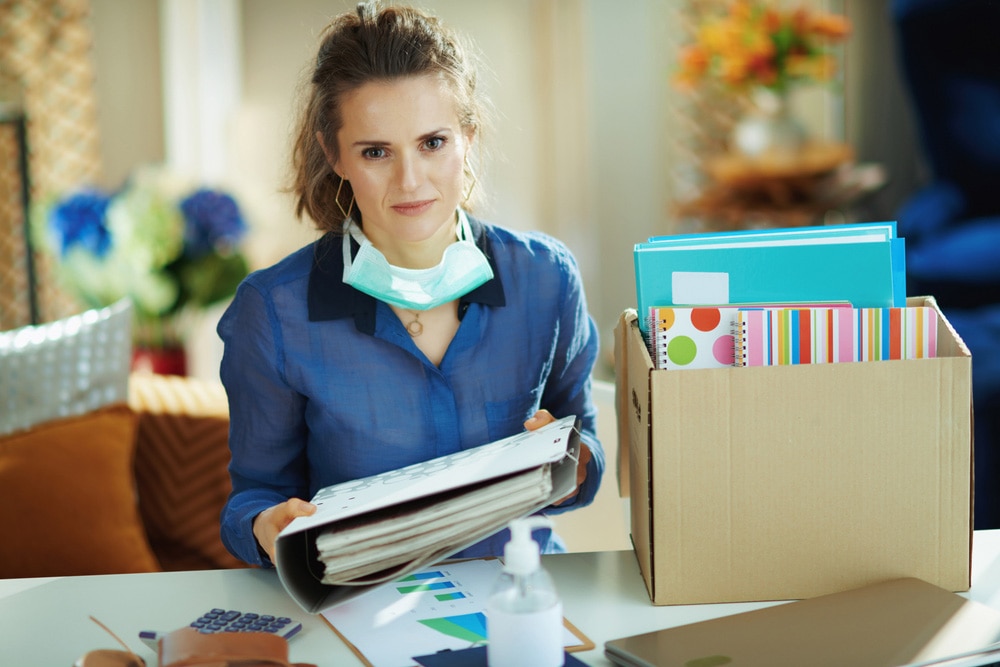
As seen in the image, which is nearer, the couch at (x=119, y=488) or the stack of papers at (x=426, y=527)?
the stack of papers at (x=426, y=527)

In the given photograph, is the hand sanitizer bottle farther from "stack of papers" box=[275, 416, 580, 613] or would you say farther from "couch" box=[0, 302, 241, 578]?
"couch" box=[0, 302, 241, 578]

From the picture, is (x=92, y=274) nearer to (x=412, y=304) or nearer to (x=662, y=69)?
(x=412, y=304)

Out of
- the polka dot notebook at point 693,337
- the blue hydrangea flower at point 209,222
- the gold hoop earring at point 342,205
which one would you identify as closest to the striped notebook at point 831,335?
the polka dot notebook at point 693,337

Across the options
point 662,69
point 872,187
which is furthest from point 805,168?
point 662,69

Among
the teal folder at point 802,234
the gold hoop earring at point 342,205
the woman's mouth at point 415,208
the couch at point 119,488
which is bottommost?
the couch at point 119,488

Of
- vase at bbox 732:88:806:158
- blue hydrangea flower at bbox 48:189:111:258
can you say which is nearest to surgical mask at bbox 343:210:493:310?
blue hydrangea flower at bbox 48:189:111:258

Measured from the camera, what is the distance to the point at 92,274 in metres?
2.43

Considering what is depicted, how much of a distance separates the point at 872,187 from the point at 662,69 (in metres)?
1.43

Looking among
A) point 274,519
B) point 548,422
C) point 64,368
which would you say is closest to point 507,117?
point 64,368

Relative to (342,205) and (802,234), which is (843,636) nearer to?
(802,234)

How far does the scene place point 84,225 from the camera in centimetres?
240

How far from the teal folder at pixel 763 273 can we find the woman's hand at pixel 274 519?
0.39 metres

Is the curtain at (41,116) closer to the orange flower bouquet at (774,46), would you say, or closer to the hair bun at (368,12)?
the orange flower bouquet at (774,46)

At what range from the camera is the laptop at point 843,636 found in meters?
0.82
